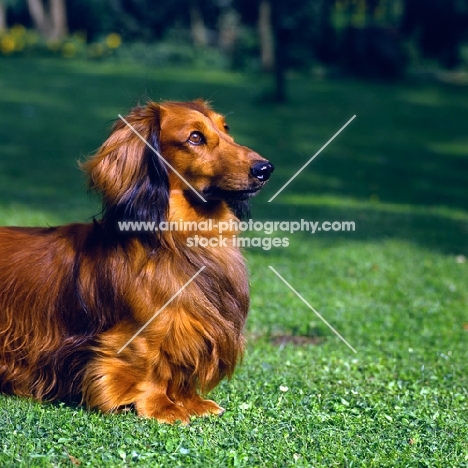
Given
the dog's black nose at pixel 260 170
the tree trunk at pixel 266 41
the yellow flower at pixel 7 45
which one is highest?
the dog's black nose at pixel 260 170

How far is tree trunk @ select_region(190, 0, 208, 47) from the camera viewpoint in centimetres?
3784

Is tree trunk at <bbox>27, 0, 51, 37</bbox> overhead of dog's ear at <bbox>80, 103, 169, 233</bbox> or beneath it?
beneath

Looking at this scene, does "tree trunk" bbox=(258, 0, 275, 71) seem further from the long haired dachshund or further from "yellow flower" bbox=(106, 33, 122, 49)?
the long haired dachshund

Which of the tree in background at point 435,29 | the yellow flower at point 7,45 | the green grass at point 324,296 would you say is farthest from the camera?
the yellow flower at point 7,45

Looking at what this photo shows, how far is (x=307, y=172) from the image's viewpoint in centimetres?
1727

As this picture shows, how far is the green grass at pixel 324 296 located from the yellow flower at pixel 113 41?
11966mm

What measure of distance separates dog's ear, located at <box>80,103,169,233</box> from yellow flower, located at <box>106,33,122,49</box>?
1267 inches

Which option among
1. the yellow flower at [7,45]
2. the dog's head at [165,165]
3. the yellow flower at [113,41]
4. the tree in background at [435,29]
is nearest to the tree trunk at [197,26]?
the yellow flower at [113,41]

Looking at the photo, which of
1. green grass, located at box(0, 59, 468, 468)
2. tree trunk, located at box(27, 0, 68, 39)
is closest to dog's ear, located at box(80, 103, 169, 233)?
green grass, located at box(0, 59, 468, 468)

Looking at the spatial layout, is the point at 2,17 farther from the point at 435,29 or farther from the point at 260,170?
the point at 260,170

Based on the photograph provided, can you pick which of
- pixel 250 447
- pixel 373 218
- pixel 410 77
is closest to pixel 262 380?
pixel 250 447

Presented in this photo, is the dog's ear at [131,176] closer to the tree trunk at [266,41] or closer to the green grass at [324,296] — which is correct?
the green grass at [324,296]

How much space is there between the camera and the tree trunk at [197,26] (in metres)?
37.8

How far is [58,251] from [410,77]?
91.4 ft
